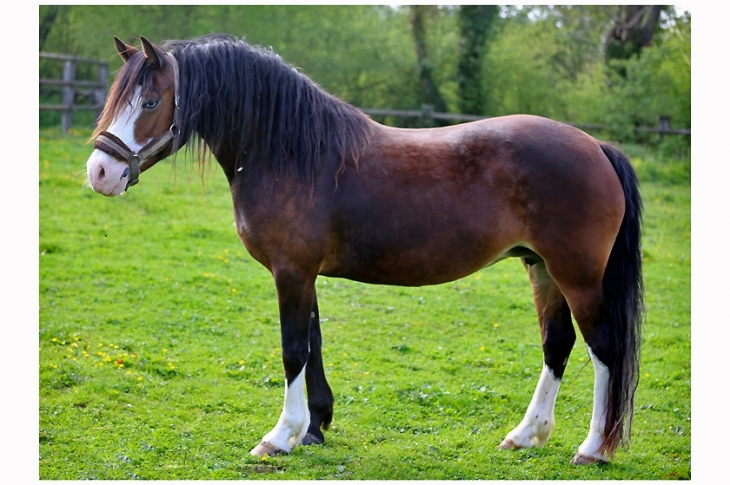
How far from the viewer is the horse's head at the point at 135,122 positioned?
13.2 feet

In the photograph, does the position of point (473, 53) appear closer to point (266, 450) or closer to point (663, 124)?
point (663, 124)

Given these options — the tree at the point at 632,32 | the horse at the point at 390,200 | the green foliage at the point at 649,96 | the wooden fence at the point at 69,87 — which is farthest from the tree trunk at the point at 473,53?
the horse at the point at 390,200

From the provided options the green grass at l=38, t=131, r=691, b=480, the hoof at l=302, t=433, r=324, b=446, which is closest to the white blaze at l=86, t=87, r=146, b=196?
the green grass at l=38, t=131, r=691, b=480

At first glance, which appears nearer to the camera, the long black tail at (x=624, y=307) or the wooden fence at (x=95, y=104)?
the long black tail at (x=624, y=307)

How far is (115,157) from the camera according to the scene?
4.03 m

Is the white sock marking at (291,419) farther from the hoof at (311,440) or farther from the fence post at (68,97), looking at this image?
the fence post at (68,97)

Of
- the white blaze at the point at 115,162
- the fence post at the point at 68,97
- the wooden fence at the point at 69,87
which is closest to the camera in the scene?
the white blaze at the point at 115,162

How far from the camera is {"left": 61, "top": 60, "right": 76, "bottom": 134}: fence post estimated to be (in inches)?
695

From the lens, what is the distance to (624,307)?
14.9 feet

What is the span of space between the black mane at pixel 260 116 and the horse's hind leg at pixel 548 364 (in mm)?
1646

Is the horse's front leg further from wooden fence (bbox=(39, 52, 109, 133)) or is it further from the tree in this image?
the tree

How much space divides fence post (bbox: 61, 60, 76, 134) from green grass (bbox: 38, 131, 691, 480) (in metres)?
7.71

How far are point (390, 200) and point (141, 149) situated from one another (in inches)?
58.8
